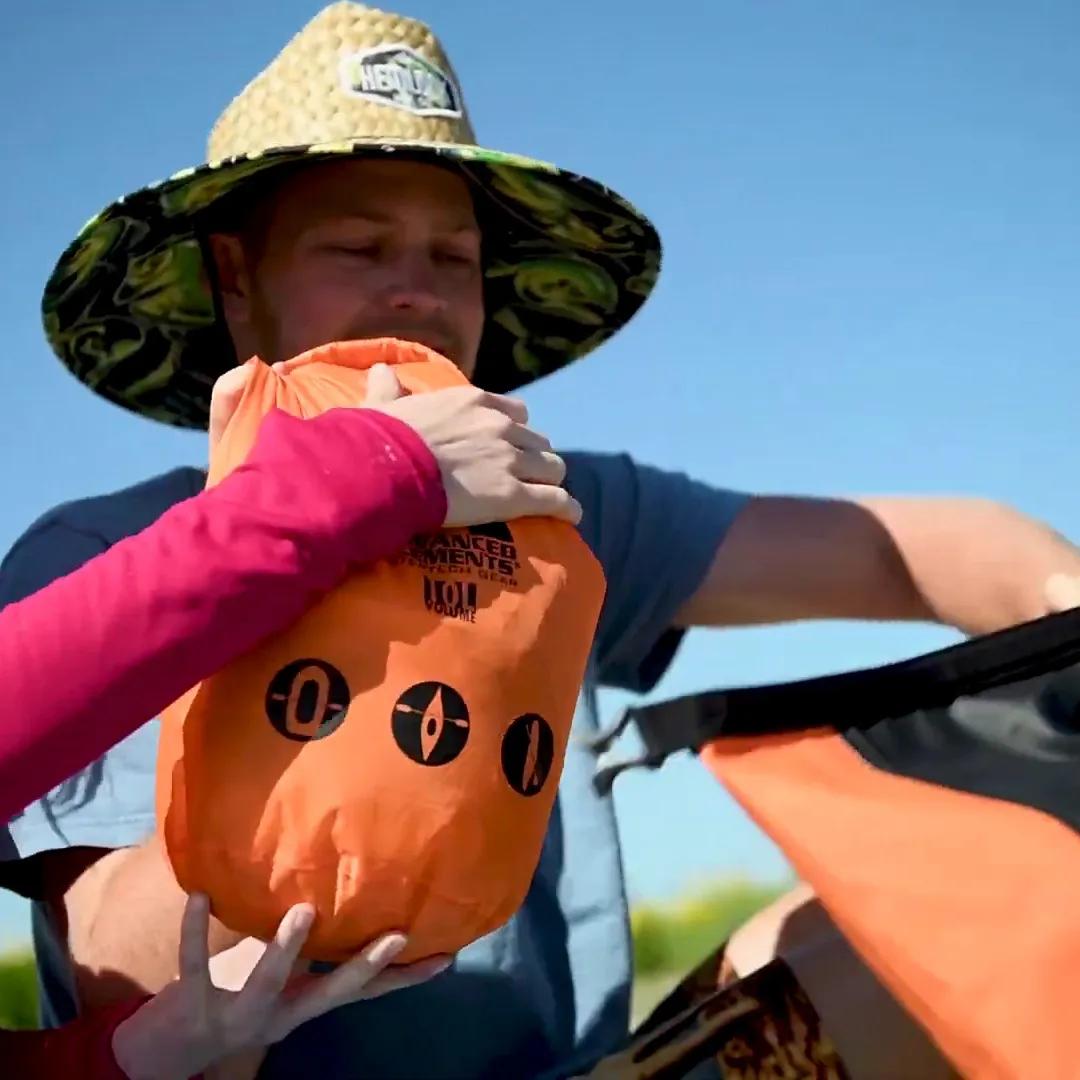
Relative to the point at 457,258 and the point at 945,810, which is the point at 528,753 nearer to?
the point at 945,810

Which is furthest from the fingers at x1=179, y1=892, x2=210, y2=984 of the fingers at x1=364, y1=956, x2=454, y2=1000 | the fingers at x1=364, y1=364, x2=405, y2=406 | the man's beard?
the man's beard

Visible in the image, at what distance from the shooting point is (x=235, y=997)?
0.85m

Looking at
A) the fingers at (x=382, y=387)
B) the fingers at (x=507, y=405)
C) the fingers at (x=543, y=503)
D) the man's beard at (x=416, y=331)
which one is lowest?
the fingers at (x=543, y=503)

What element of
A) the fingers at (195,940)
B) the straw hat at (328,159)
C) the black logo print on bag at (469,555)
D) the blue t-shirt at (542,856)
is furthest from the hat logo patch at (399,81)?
the fingers at (195,940)

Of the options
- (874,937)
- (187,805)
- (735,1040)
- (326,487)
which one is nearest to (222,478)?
(326,487)

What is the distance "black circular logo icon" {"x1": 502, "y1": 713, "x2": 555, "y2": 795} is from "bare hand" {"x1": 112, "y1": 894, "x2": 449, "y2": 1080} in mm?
118

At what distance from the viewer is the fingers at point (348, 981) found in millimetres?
791

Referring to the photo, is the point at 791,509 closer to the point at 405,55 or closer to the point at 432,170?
the point at 432,170

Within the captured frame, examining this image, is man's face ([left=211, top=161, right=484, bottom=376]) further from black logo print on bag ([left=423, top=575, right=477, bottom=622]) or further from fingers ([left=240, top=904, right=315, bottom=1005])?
fingers ([left=240, top=904, right=315, bottom=1005])

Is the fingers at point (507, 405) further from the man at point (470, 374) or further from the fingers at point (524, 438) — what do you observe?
the man at point (470, 374)

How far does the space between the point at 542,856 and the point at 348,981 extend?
0.53 meters

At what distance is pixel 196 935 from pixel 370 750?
0.59 feet

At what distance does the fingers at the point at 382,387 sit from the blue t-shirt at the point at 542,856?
1.22ft

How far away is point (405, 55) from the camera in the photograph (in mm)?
1377
